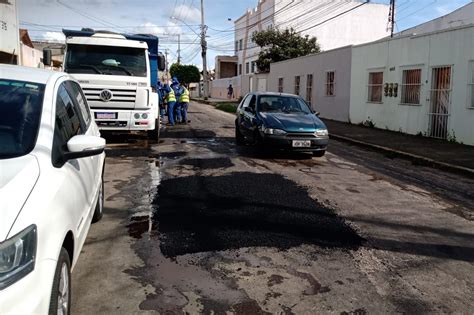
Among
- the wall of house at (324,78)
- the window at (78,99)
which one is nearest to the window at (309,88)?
the wall of house at (324,78)

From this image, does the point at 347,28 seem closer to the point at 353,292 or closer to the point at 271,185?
the point at 271,185

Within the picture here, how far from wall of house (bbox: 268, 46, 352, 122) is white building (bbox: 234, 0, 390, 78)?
62.1 ft

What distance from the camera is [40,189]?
2746 mm

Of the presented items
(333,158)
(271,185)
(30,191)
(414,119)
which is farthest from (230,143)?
(30,191)

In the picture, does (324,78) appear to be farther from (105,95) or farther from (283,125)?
(105,95)

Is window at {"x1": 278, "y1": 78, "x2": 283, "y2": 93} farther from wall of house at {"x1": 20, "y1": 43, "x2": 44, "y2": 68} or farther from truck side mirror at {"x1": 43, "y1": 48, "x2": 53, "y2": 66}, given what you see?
truck side mirror at {"x1": 43, "y1": 48, "x2": 53, "y2": 66}

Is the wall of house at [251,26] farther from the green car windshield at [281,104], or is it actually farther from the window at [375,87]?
the green car windshield at [281,104]

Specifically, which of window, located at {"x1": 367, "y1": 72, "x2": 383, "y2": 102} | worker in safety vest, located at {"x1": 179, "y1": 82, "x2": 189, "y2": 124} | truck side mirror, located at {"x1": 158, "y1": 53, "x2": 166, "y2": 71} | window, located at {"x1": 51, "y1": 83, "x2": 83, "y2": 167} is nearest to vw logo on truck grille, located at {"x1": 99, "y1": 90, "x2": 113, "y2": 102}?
truck side mirror, located at {"x1": 158, "y1": 53, "x2": 166, "y2": 71}

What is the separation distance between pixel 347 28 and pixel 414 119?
34.8 metres

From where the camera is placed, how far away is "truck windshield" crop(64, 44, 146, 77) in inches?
448

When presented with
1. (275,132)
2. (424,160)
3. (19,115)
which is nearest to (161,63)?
(275,132)

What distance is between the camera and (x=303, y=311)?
11.7 ft

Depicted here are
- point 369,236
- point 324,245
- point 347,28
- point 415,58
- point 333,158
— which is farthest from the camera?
point 347,28

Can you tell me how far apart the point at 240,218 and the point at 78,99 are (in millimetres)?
2349
